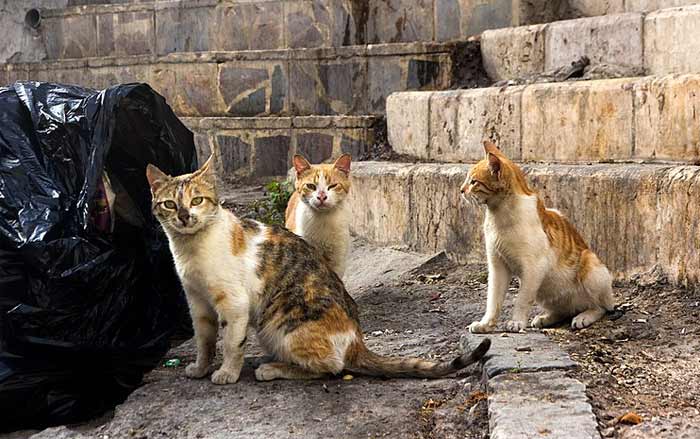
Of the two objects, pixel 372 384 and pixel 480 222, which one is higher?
pixel 480 222

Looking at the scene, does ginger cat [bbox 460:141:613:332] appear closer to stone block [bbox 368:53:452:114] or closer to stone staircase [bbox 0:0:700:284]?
stone staircase [bbox 0:0:700:284]

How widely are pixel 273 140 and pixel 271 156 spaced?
0.47 feet

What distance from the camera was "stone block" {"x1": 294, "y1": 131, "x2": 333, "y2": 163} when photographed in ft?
25.4

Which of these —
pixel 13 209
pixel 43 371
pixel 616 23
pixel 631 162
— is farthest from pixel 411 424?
pixel 616 23

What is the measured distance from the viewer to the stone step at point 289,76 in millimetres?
7566

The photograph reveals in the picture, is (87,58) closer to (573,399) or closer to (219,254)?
(219,254)

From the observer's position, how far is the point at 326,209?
16.5 ft

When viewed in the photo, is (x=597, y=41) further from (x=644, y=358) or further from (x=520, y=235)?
(x=644, y=358)

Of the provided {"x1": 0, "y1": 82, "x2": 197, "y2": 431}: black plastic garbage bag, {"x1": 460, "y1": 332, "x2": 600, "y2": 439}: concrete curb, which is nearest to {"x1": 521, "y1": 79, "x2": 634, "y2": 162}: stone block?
{"x1": 460, "y1": 332, "x2": 600, "y2": 439}: concrete curb

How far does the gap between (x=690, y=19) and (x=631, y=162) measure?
100cm

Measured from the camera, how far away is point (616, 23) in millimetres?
6008

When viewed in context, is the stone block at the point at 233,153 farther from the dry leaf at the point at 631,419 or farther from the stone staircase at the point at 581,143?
the dry leaf at the point at 631,419

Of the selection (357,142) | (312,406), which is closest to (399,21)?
(357,142)

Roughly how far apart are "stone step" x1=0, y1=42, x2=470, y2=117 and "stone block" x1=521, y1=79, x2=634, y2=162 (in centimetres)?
182
